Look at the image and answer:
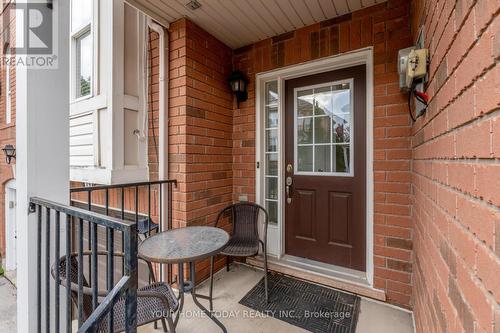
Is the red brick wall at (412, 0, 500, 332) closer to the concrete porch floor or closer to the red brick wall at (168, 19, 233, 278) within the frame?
the concrete porch floor

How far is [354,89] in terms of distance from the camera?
7.55 ft

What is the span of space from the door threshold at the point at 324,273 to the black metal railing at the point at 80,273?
1.72 m

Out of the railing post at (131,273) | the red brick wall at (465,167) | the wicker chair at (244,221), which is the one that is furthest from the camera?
the wicker chair at (244,221)

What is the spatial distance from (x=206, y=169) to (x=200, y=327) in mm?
1377

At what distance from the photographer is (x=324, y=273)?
2326 millimetres

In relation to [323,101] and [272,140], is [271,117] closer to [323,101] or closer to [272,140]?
[272,140]

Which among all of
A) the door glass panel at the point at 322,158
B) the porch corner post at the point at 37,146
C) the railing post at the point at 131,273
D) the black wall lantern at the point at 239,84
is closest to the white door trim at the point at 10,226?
the porch corner post at the point at 37,146

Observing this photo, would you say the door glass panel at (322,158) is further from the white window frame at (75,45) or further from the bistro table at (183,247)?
the white window frame at (75,45)

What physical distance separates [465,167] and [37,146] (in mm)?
1947

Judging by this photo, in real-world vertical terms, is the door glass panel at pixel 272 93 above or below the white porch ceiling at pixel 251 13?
below

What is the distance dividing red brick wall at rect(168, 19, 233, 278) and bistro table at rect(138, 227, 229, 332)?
0.50m

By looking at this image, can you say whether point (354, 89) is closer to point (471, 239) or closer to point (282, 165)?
point (282, 165)

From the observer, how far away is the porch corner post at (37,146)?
1.33m

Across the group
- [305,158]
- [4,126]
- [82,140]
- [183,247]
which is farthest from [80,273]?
[4,126]
